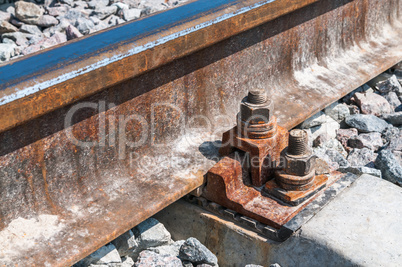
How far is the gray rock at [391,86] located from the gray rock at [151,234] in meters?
2.51

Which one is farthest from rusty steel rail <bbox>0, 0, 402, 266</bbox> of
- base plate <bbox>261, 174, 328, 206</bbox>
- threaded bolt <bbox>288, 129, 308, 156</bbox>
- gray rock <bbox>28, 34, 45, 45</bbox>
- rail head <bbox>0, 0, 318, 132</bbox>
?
gray rock <bbox>28, 34, 45, 45</bbox>

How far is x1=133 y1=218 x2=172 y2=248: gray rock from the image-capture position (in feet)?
9.04

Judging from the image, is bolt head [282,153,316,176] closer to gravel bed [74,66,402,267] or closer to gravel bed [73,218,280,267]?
gravel bed [74,66,402,267]

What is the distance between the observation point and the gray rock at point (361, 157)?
3524 mm

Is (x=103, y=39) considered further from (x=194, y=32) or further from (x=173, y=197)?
(x=173, y=197)

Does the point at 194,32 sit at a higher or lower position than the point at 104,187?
higher

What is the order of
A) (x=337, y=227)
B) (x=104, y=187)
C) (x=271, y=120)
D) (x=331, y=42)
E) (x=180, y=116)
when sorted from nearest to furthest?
(x=337, y=227), (x=104, y=187), (x=271, y=120), (x=180, y=116), (x=331, y=42)

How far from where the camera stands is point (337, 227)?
8.37 ft

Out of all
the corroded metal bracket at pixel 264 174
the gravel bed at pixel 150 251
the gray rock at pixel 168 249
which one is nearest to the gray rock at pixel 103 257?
the gravel bed at pixel 150 251

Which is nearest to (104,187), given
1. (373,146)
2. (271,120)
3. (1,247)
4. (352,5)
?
(1,247)

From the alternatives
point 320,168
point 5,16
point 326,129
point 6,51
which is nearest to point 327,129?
point 326,129

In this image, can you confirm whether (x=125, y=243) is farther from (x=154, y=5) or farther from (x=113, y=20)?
(x=154, y=5)

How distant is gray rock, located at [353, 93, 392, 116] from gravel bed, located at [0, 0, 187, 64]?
197 centimetres

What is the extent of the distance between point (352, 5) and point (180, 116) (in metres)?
2.26
